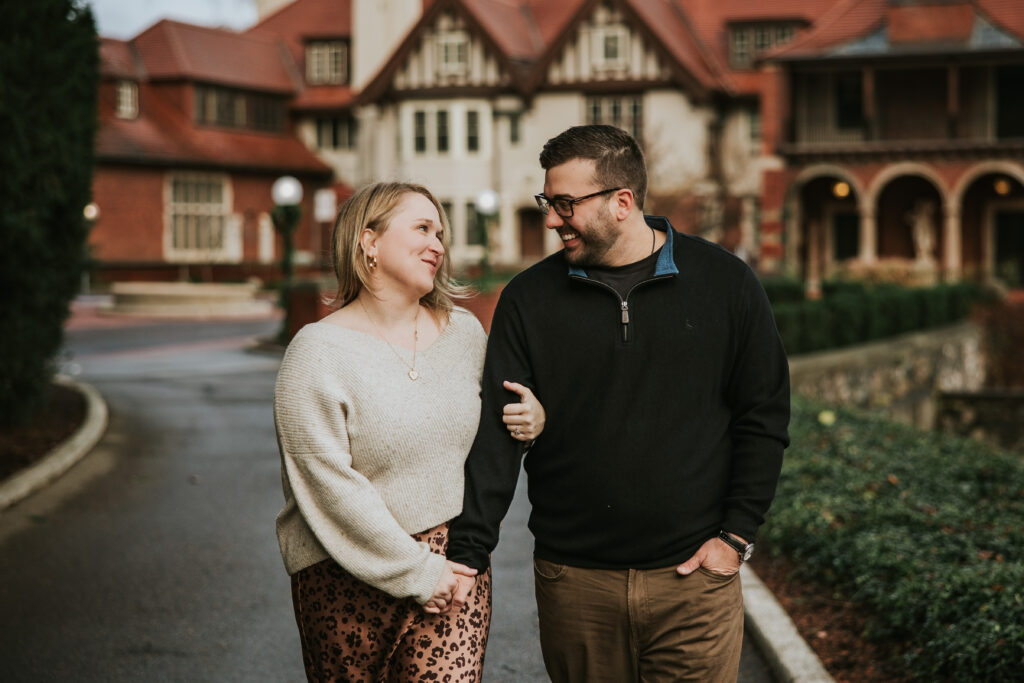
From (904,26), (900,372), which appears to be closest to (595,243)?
(900,372)

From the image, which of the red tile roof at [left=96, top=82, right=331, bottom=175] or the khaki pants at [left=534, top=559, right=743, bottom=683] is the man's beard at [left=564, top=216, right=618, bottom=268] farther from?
the red tile roof at [left=96, top=82, right=331, bottom=175]

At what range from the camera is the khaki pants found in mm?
3230

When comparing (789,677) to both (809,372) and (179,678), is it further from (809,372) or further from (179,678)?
(809,372)

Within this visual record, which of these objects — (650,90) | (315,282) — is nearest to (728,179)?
(650,90)

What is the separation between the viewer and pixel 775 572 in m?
6.83

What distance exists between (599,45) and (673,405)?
3815 cm

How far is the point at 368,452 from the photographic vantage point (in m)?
3.11

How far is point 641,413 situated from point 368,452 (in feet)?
2.30

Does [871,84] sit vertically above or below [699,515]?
above

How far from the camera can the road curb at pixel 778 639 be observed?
16.3 feet

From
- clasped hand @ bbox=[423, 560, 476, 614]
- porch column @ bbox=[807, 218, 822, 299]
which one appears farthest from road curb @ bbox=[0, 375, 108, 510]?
porch column @ bbox=[807, 218, 822, 299]

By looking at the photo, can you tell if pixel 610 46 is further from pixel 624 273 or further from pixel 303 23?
pixel 624 273

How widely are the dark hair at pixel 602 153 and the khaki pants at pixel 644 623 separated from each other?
102 cm

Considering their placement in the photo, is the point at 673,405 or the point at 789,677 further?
the point at 789,677
